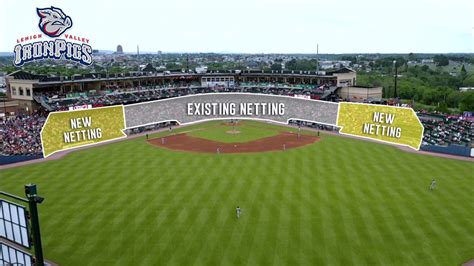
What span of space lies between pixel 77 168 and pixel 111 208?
14002 millimetres

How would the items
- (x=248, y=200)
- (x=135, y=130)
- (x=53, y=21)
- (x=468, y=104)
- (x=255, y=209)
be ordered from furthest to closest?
(x=468, y=104)
(x=135, y=130)
(x=53, y=21)
(x=248, y=200)
(x=255, y=209)

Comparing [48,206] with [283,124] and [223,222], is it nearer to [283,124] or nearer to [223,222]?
[223,222]

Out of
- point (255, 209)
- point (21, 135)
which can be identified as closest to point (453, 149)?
point (255, 209)

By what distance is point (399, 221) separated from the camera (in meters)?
27.6

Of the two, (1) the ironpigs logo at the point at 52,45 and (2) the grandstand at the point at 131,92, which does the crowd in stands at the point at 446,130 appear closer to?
(2) the grandstand at the point at 131,92

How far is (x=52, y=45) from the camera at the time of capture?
4438 centimetres

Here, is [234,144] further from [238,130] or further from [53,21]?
[53,21]

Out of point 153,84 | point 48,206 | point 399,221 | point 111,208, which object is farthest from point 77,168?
point 153,84

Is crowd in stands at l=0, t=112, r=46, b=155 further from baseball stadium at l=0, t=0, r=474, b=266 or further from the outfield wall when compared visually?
the outfield wall

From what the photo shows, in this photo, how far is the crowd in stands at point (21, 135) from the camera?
47.4m
